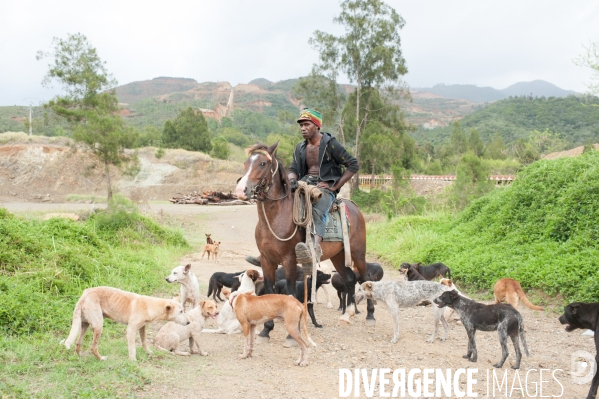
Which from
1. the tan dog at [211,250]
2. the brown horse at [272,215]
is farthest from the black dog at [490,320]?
the tan dog at [211,250]

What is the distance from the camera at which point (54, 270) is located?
316 inches

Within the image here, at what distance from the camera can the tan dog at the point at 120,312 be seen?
19.0 feet

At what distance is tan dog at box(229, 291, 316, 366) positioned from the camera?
19.8ft

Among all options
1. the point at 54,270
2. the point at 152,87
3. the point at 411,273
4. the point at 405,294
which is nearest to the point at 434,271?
the point at 411,273

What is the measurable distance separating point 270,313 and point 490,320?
2.81m

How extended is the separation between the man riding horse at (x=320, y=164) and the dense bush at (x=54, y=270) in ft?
13.1

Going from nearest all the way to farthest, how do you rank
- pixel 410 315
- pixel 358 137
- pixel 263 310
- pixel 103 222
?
1. pixel 263 310
2. pixel 410 315
3. pixel 103 222
4. pixel 358 137

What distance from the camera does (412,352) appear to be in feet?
21.7

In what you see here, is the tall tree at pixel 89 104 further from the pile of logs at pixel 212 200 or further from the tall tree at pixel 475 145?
the tall tree at pixel 475 145

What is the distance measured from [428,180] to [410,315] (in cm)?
2725

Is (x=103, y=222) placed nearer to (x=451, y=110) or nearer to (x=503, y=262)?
(x=503, y=262)

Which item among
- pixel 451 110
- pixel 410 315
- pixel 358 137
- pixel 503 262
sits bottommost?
pixel 410 315

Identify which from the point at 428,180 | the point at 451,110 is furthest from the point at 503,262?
the point at 451,110

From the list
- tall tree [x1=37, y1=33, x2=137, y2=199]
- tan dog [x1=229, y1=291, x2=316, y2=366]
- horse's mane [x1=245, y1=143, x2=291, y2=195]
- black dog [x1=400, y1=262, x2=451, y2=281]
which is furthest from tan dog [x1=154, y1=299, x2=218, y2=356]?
tall tree [x1=37, y1=33, x2=137, y2=199]
